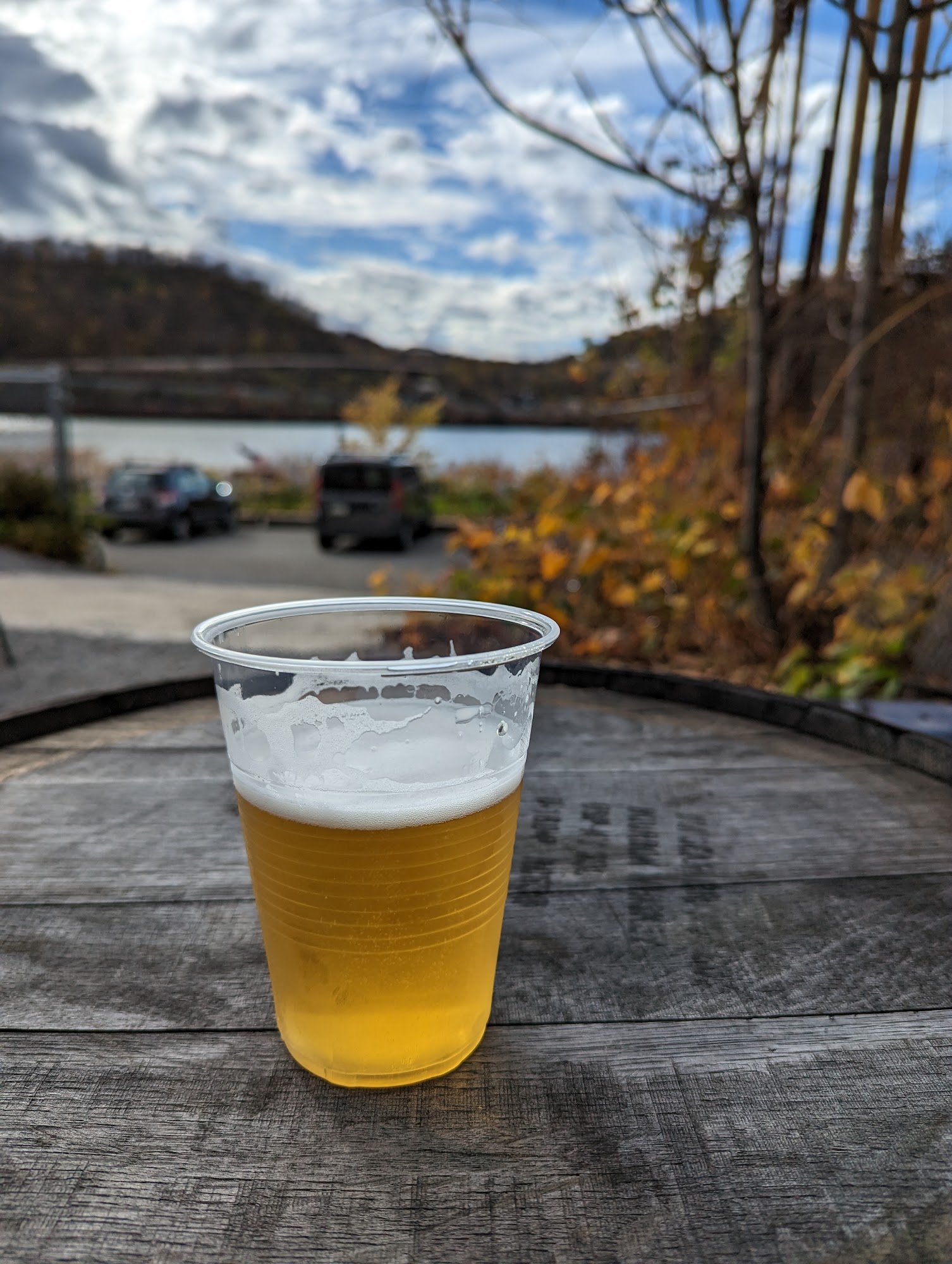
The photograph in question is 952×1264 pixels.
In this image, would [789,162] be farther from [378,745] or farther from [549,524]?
[378,745]

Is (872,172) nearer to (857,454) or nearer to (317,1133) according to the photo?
(857,454)

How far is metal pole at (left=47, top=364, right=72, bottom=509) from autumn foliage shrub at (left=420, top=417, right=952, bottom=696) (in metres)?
7.53

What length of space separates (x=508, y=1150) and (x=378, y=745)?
0.27m

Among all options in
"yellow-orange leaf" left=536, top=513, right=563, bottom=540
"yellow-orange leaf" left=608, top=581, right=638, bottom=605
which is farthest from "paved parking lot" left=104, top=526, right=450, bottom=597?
"yellow-orange leaf" left=608, top=581, right=638, bottom=605

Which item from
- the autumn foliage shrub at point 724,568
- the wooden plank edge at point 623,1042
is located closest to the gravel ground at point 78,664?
the autumn foliage shrub at point 724,568

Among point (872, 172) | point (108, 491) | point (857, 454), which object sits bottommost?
point (108, 491)

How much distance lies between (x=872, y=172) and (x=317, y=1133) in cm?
328

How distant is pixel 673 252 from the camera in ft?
14.1

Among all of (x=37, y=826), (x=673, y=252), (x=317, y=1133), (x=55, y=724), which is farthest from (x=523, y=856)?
(x=673, y=252)

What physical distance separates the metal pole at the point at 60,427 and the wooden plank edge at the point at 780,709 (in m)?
10.2

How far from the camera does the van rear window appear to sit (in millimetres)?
10891

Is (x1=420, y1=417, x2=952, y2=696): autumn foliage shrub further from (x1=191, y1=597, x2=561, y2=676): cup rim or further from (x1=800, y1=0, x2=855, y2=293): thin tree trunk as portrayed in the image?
(x1=191, y1=597, x2=561, y2=676): cup rim

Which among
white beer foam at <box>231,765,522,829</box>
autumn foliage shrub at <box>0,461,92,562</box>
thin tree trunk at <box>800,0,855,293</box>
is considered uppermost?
thin tree trunk at <box>800,0,855,293</box>

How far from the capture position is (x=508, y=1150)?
1.71 ft
